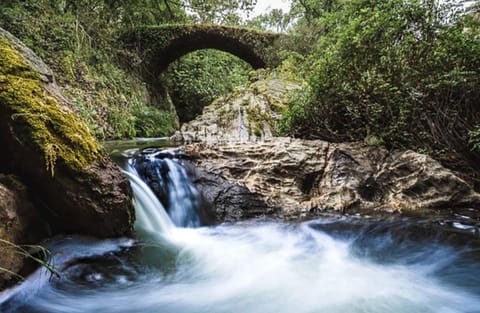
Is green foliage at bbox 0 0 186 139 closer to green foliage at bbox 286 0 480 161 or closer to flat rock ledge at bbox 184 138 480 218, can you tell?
flat rock ledge at bbox 184 138 480 218

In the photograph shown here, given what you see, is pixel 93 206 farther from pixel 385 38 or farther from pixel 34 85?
pixel 385 38

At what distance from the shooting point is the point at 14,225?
2289 mm

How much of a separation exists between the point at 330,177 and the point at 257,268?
1877mm

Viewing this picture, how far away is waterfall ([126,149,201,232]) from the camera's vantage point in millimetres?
3623

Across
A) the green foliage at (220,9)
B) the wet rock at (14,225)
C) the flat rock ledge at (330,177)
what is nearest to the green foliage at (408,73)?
the flat rock ledge at (330,177)

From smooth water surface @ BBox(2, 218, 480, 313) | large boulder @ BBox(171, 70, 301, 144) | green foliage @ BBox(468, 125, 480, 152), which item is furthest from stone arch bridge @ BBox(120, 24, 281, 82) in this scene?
smooth water surface @ BBox(2, 218, 480, 313)

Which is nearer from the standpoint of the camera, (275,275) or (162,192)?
(275,275)

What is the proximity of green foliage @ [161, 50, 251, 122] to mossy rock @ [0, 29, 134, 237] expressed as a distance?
12.6 m

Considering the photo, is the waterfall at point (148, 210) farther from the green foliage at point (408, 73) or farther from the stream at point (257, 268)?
the green foliage at point (408, 73)

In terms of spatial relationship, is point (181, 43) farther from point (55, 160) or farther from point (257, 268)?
point (257, 268)

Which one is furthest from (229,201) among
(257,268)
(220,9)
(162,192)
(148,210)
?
(220,9)

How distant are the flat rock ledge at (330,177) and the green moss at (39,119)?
165 centimetres

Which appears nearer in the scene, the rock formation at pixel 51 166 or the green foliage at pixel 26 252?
the green foliage at pixel 26 252

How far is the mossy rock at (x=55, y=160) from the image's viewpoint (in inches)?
98.7
